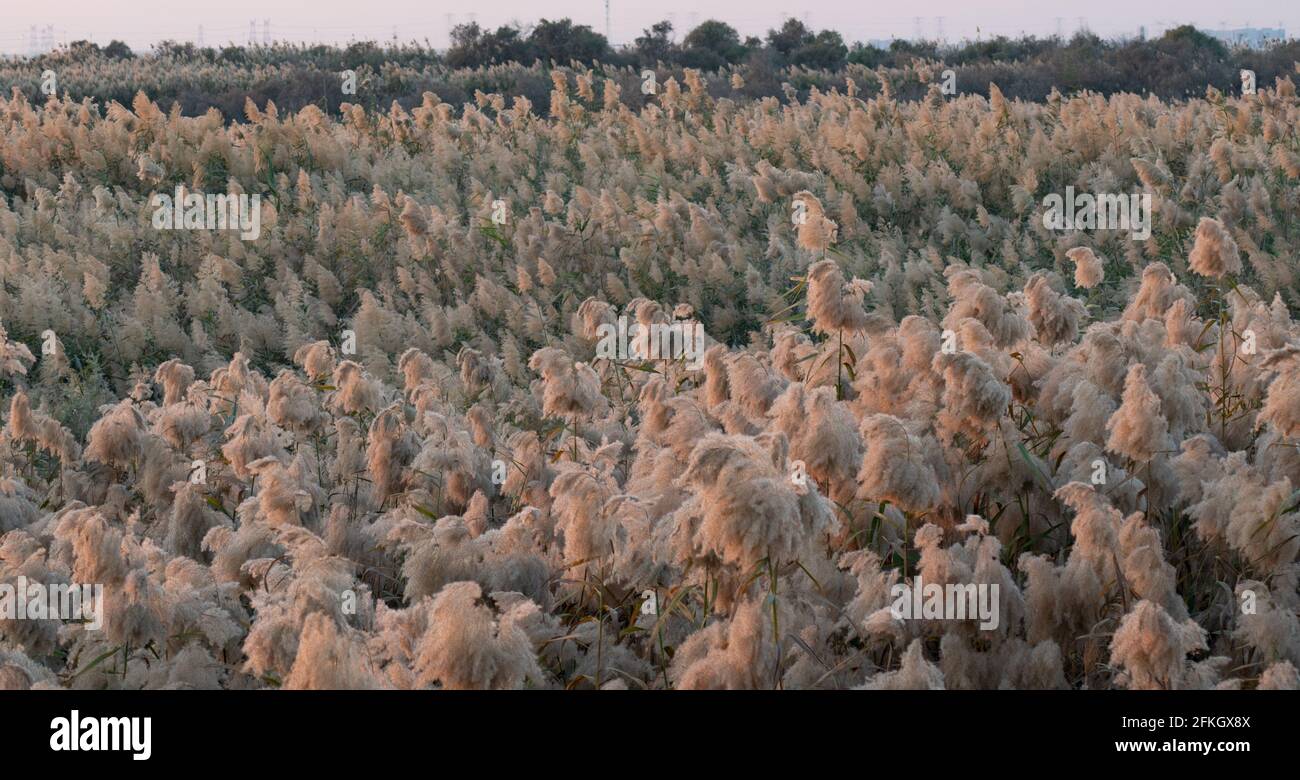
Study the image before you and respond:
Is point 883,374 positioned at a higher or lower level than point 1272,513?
higher

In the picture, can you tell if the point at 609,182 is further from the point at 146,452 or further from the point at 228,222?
the point at 146,452

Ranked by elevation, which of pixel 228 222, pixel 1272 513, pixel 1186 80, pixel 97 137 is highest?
pixel 1186 80

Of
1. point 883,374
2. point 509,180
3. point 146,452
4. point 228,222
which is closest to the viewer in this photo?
point 883,374

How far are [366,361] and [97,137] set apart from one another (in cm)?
822

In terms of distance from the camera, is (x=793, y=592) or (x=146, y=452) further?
(x=146, y=452)

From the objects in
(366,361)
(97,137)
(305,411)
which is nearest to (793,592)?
(305,411)

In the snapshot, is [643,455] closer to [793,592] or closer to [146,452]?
[793,592]

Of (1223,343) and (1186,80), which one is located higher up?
(1186,80)

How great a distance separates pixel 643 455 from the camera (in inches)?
187

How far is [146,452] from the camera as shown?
198 inches
